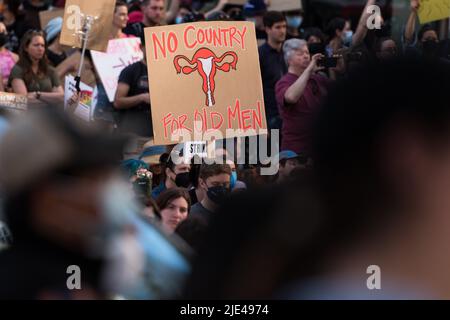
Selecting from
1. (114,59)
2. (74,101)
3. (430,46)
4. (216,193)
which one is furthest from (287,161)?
(114,59)

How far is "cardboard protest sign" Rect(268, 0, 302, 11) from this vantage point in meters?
11.0

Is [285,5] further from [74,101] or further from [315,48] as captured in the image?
[74,101]

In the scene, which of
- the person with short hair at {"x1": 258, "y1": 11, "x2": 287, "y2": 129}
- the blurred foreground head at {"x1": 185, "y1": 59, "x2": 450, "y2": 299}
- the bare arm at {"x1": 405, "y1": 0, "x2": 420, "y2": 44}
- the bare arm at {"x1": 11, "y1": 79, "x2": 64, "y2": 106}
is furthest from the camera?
the person with short hair at {"x1": 258, "y1": 11, "x2": 287, "y2": 129}

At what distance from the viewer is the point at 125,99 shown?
26.9ft

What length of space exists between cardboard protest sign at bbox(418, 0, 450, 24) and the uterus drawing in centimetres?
162

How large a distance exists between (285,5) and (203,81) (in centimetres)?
401

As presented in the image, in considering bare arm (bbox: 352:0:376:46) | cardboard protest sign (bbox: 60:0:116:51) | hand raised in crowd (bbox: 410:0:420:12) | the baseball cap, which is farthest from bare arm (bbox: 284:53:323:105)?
cardboard protest sign (bbox: 60:0:116:51)

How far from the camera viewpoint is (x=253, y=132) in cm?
736

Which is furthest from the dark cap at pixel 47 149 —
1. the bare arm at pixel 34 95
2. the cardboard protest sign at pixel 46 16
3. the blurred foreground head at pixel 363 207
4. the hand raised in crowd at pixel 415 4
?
the cardboard protest sign at pixel 46 16

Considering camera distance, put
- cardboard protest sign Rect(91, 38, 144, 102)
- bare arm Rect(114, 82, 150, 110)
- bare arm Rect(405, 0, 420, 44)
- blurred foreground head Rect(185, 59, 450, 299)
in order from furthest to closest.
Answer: cardboard protest sign Rect(91, 38, 144, 102) < bare arm Rect(405, 0, 420, 44) < bare arm Rect(114, 82, 150, 110) < blurred foreground head Rect(185, 59, 450, 299)

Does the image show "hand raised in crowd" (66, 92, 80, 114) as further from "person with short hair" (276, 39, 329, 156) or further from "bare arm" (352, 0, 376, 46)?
"bare arm" (352, 0, 376, 46)

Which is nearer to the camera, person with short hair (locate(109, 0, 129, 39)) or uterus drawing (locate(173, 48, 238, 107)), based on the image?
uterus drawing (locate(173, 48, 238, 107))

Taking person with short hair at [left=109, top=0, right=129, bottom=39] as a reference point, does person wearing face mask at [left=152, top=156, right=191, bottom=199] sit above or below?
below
